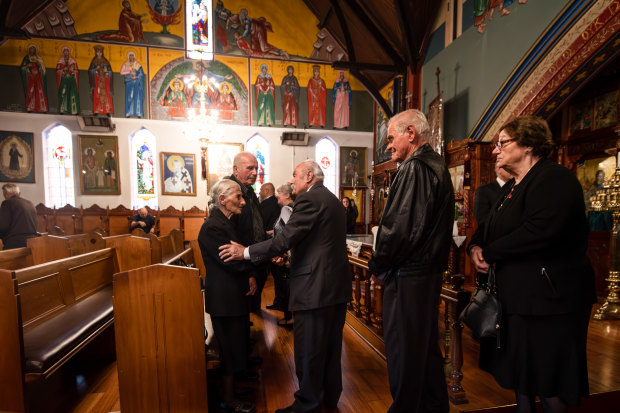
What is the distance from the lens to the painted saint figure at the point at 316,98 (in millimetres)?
11328

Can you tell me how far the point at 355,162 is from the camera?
38.7 feet

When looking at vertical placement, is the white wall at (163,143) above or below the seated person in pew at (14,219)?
above

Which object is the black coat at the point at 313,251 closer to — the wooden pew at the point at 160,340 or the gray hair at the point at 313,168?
the gray hair at the point at 313,168

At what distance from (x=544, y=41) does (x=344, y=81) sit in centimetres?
766

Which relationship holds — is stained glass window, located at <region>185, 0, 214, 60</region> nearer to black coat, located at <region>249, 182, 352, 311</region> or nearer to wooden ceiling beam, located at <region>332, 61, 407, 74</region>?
wooden ceiling beam, located at <region>332, 61, 407, 74</region>

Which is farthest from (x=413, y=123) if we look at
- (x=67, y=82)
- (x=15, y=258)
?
(x=67, y=82)

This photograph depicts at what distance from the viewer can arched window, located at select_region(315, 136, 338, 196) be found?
1180cm

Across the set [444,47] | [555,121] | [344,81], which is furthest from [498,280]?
[344,81]

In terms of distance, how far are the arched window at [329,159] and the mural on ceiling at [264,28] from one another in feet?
10.6

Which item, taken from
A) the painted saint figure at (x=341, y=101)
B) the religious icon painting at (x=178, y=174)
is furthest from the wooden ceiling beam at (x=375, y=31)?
the religious icon painting at (x=178, y=174)

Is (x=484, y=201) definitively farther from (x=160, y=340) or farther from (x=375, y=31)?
(x=375, y=31)

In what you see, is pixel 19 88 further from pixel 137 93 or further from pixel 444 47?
pixel 444 47

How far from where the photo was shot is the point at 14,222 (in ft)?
14.7

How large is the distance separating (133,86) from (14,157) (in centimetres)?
423
